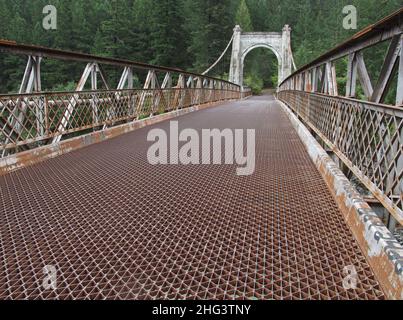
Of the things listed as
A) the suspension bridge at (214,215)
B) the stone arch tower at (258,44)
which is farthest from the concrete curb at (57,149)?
the stone arch tower at (258,44)

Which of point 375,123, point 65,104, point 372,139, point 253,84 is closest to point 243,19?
point 253,84

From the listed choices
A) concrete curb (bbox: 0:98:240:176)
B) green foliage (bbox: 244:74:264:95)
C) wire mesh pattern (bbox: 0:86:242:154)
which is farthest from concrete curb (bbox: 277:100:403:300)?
green foliage (bbox: 244:74:264:95)

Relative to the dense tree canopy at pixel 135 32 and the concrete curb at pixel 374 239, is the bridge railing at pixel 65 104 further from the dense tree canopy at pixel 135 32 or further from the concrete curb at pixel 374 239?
the dense tree canopy at pixel 135 32

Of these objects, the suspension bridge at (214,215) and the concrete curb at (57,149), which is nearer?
the suspension bridge at (214,215)

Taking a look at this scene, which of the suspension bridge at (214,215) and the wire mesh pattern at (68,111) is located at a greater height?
the wire mesh pattern at (68,111)

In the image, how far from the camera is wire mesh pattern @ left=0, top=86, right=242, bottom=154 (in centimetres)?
375

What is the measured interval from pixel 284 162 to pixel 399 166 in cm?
195

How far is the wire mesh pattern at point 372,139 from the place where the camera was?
192 centimetres

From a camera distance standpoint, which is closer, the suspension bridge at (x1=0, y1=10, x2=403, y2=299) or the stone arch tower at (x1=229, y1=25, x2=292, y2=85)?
the suspension bridge at (x1=0, y1=10, x2=403, y2=299)

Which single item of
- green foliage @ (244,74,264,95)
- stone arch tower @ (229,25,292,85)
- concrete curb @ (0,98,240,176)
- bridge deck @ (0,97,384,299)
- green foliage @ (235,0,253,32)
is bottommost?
bridge deck @ (0,97,384,299)

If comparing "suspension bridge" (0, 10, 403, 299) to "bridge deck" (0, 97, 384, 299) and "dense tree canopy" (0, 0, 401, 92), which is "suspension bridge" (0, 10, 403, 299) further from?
"dense tree canopy" (0, 0, 401, 92)

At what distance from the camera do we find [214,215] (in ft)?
7.84

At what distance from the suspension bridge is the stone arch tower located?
39.9 m
